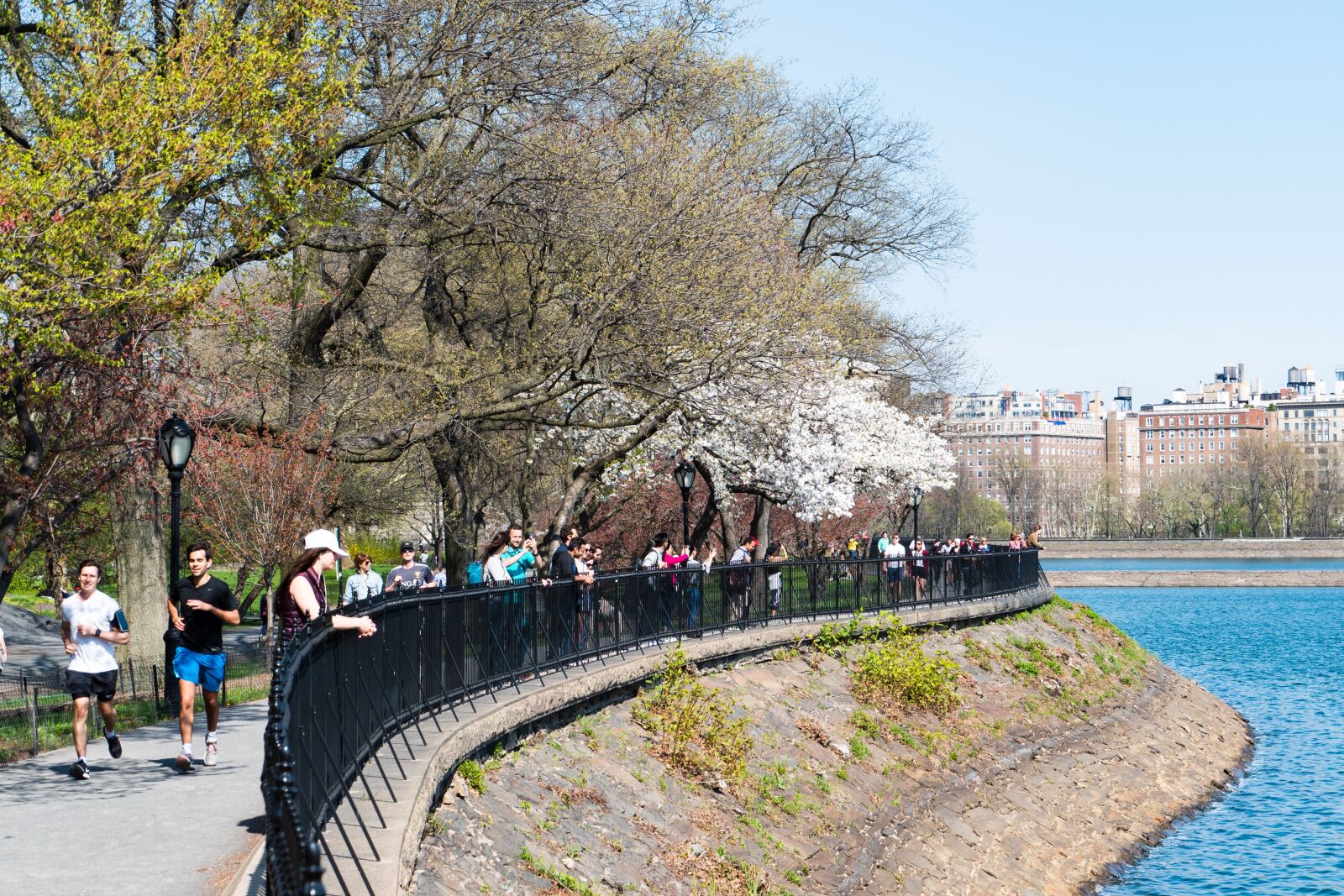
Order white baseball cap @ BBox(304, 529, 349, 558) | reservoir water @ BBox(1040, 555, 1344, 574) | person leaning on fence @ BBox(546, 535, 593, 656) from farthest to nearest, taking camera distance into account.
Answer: reservoir water @ BBox(1040, 555, 1344, 574)
person leaning on fence @ BBox(546, 535, 593, 656)
white baseball cap @ BBox(304, 529, 349, 558)

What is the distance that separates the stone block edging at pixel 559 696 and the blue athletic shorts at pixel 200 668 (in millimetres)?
→ 2108

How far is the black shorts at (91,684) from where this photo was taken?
12531 mm

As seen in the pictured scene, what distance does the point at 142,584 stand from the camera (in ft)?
71.3

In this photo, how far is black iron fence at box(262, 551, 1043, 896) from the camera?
23.2ft

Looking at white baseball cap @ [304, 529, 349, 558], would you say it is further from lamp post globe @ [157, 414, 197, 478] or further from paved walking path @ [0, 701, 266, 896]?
lamp post globe @ [157, 414, 197, 478]

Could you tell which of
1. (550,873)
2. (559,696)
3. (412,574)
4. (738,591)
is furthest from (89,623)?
(738,591)

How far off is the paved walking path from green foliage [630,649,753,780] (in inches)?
179

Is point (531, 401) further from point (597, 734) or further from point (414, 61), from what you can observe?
point (597, 734)

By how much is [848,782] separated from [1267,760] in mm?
14551

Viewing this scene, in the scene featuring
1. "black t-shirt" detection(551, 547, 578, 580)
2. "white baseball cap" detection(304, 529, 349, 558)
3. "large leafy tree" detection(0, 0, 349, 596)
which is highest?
"large leafy tree" detection(0, 0, 349, 596)

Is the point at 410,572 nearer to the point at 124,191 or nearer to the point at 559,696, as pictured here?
the point at 559,696

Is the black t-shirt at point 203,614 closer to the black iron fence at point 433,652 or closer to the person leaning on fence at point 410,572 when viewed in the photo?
the black iron fence at point 433,652

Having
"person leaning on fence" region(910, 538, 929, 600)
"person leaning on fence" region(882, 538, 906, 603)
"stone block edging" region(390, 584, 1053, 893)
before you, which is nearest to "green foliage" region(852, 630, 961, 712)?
"stone block edging" region(390, 584, 1053, 893)

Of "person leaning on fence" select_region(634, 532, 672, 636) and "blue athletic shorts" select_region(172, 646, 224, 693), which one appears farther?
"person leaning on fence" select_region(634, 532, 672, 636)
